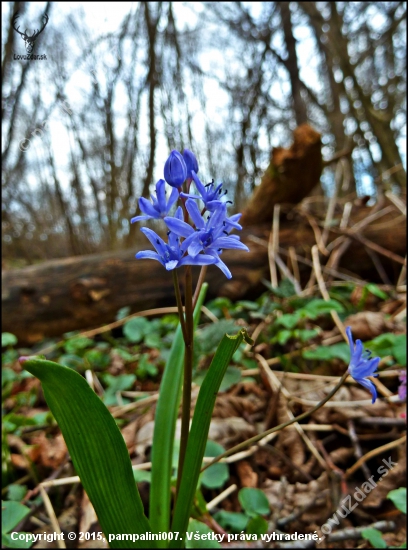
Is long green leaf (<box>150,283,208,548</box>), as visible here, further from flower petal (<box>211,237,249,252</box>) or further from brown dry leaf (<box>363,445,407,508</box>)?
brown dry leaf (<box>363,445,407,508</box>)

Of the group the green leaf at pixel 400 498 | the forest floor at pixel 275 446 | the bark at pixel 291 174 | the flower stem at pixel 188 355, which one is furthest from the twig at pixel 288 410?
the bark at pixel 291 174

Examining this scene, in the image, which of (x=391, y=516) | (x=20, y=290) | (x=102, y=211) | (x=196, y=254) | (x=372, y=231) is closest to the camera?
(x=196, y=254)

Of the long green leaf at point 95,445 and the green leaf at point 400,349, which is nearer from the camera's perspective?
the long green leaf at point 95,445

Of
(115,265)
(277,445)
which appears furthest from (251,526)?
(115,265)

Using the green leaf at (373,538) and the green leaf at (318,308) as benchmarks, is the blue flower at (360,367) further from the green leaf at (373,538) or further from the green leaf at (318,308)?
the green leaf at (318,308)

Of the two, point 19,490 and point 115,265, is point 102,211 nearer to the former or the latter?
point 115,265

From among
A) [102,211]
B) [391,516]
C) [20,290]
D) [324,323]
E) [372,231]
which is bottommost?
[391,516]

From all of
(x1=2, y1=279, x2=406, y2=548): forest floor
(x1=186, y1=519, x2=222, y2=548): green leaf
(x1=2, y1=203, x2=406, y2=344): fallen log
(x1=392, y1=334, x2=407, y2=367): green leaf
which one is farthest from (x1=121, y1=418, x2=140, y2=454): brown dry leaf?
(x1=2, y1=203, x2=406, y2=344): fallen log

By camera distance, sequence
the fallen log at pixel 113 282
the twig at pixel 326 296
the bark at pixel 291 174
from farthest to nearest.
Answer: the bark at pixel 291 174 → the fallen log at pixel 113 282 → the twig at pixel 326 296
